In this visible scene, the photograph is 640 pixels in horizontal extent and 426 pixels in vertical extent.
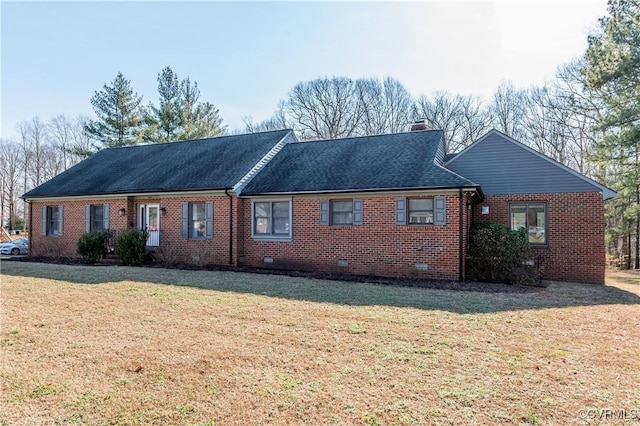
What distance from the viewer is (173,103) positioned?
31.9 m

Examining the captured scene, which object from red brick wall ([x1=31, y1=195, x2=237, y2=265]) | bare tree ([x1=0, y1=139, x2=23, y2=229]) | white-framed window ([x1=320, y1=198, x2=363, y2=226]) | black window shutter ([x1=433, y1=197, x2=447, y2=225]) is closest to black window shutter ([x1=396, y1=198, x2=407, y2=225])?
black window shutter ([x1=433, y1=197, x2=447, y2=225])

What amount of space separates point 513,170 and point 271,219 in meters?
8.42

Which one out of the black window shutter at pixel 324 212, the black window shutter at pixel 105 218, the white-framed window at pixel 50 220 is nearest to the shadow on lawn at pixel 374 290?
the black window shutter at pixel 324 212

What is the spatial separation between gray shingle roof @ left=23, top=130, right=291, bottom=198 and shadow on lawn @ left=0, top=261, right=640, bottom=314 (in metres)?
3.98

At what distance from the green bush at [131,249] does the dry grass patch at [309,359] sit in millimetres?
5581

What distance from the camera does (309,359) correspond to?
4.34m

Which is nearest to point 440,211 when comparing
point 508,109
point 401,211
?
point 401,211

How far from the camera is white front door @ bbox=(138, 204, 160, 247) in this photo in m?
15.0

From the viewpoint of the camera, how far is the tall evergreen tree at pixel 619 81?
14.9 meters

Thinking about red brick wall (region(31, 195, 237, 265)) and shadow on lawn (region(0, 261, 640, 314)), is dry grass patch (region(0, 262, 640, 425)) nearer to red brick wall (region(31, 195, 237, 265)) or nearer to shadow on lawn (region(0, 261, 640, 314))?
shadow on lawn (region(0, 261, 640, 314))

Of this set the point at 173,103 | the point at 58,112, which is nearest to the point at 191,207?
the point at 173,103

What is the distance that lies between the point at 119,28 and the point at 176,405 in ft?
38.7

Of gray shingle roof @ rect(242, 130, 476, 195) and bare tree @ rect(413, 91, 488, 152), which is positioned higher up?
bare tree @ rect(413, 91, 488, 152)

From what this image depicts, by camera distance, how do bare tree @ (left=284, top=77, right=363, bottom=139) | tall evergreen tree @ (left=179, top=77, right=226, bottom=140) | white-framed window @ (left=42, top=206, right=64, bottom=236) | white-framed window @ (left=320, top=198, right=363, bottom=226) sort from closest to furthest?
white-framed window @ (left=320, top=198, right=363, bottom=226)
white-framed window @ (left=42, top=206, right=64, bottom=236)
tall evergreen tree @ (left=179, top=77, right=226, bottom=140)
bare tree @ (left=284, top=77, right=363, bottom=139)
